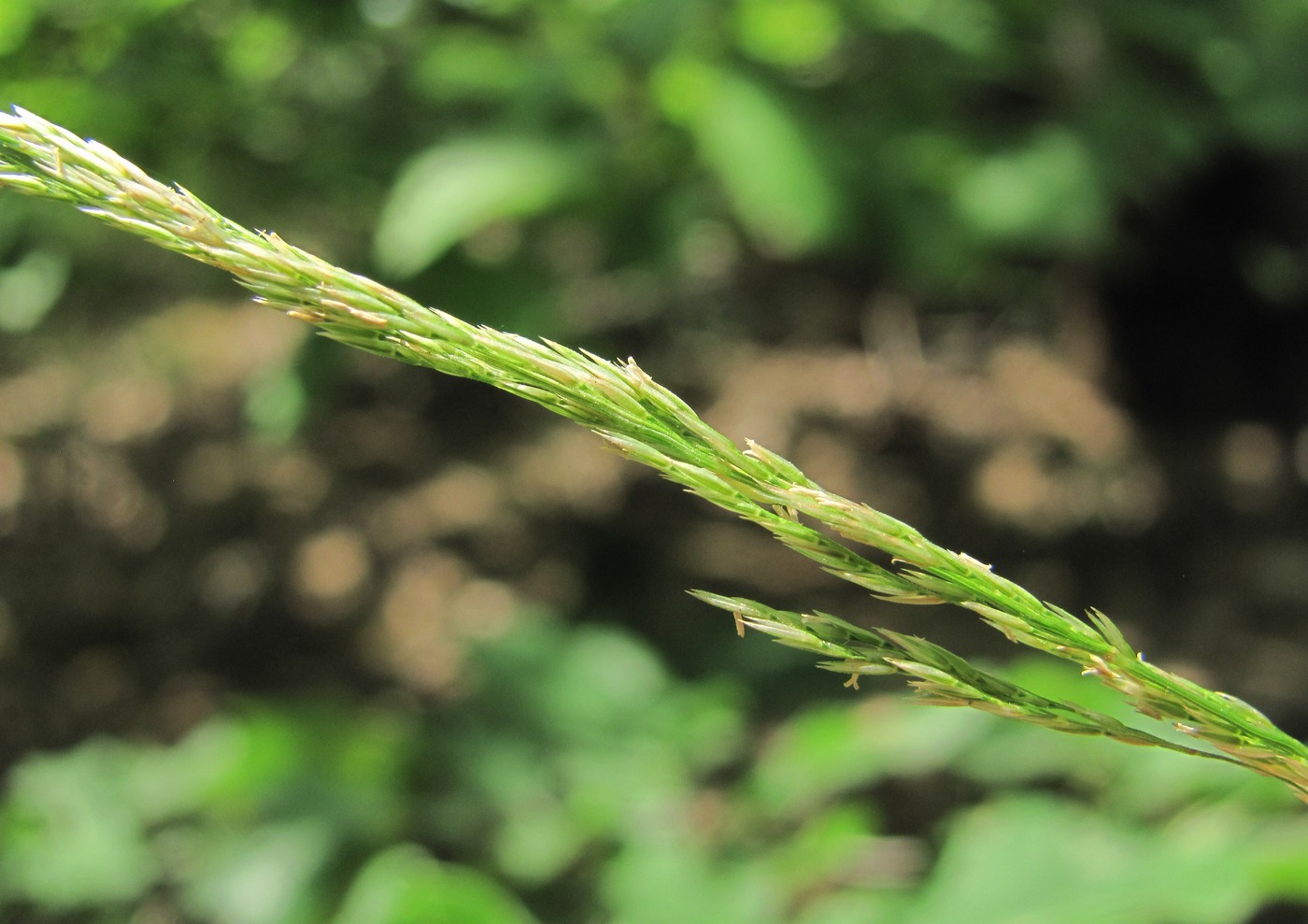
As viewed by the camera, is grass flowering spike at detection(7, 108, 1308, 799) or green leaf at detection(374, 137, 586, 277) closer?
grass flowering spike at detection(7, 108, 1308, 799)

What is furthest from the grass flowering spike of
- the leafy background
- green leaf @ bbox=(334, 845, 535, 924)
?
green leaf @ bbox=(334, 845, 535, 924)

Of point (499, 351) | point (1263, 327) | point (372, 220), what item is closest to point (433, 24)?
point (372, 220)

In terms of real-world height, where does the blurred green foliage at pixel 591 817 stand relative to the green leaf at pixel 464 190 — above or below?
below

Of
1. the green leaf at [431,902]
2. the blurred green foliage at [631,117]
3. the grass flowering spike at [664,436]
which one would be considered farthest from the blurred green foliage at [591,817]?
the grass flowering spike at [664,436]

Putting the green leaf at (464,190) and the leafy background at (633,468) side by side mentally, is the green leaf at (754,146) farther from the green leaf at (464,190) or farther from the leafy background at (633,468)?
the green leaf at (464,190)

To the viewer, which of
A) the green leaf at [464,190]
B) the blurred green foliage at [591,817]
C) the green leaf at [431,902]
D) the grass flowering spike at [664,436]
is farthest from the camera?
the green leaf at [464,190]

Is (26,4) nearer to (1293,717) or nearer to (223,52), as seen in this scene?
(223,52)

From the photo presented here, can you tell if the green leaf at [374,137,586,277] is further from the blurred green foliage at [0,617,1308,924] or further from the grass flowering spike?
the grass flowering spike
